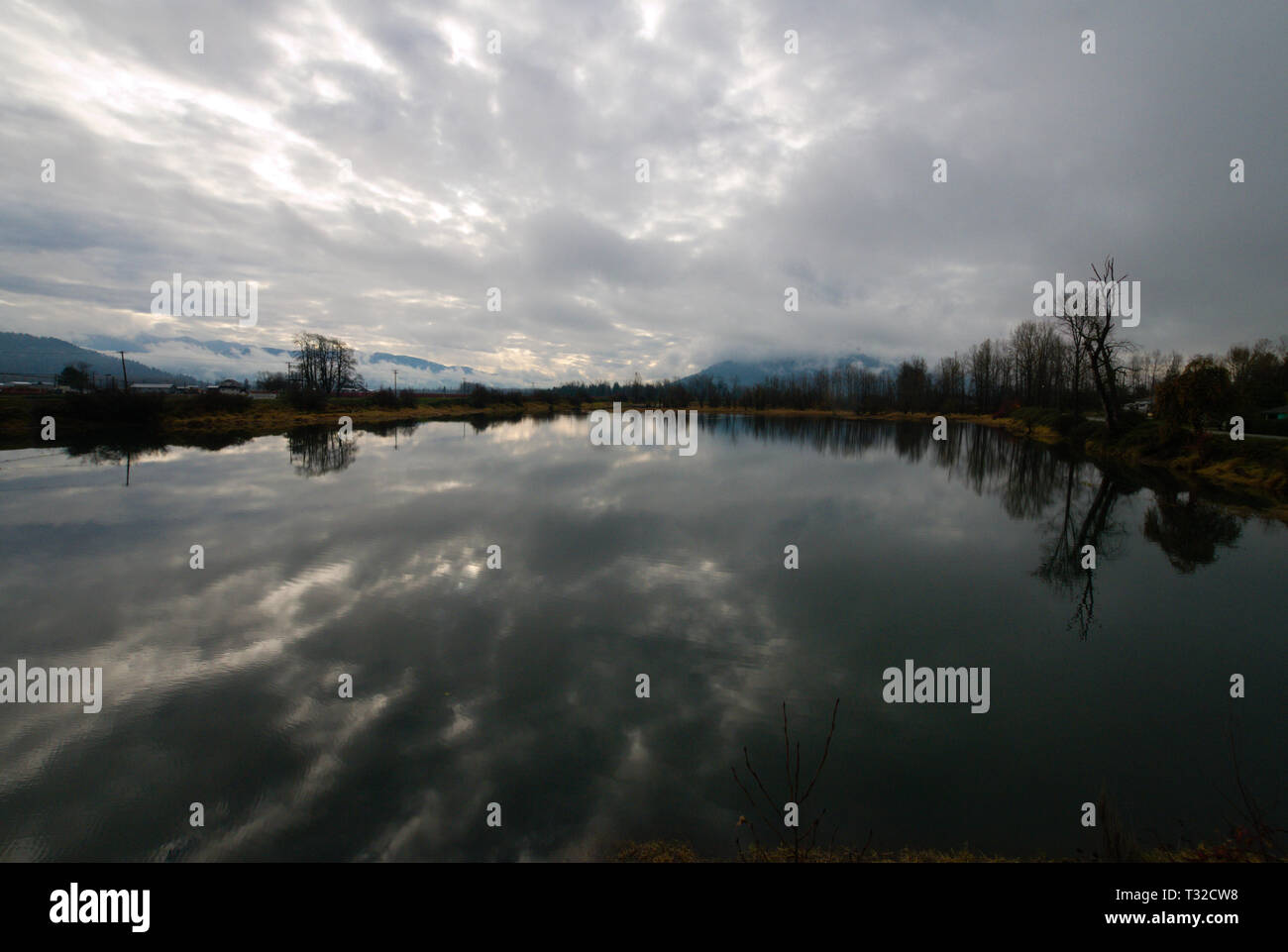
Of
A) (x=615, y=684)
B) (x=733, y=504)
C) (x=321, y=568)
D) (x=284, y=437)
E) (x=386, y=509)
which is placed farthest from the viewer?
(x=284, y=437)

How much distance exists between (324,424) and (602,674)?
53.3 meters

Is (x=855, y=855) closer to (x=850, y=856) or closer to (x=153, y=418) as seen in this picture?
(x=850, y=856)

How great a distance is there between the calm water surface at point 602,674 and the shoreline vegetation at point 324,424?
7819 mm

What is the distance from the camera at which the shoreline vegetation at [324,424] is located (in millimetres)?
20828

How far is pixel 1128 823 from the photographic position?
4.26m

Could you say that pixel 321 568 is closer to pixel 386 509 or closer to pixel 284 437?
pixel 386 509

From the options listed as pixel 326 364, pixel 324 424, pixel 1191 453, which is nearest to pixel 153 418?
pixel 324 424

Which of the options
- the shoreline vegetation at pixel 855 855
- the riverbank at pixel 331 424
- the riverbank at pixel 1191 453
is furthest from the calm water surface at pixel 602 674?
the riverbank at pixel 331 424

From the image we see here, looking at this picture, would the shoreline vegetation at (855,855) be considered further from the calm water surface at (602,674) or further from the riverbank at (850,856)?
the calm water surface at (602,674)

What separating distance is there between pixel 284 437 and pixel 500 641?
126 feet

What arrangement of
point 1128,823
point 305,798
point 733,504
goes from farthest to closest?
point 733,504
point 305,798
point 1128,823

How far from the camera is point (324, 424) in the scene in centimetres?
4947
